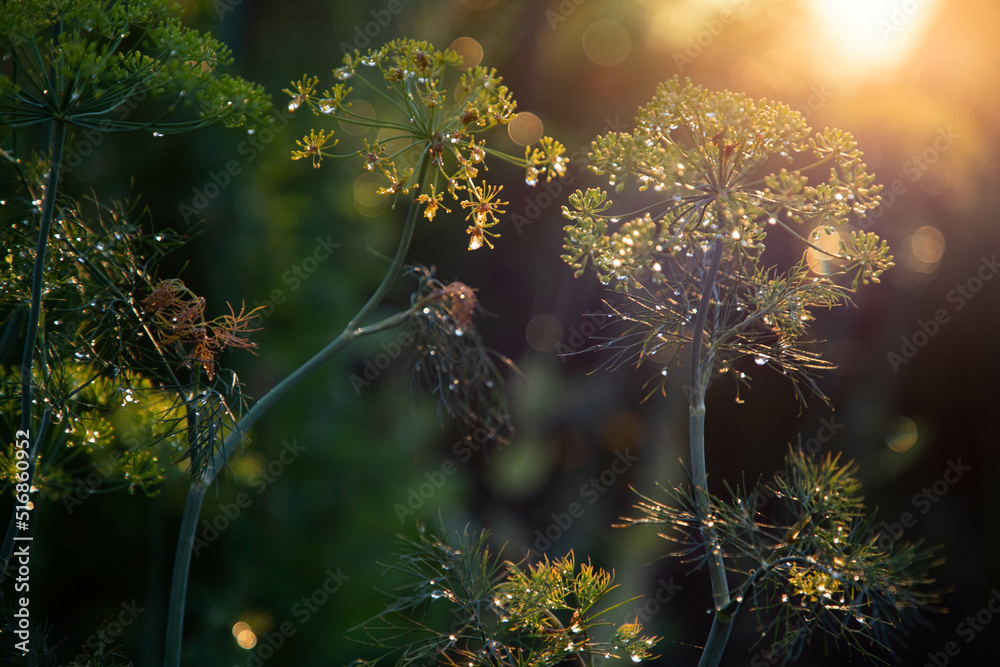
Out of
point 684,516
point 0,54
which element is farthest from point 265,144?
point 684,516

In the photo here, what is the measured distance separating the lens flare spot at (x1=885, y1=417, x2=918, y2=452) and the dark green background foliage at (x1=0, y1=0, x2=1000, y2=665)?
0.6 inches

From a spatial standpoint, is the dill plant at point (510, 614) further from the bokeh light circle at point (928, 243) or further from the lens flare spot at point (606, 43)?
the lens flare spot at point (606, 43)

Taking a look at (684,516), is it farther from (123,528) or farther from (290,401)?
(290,401)

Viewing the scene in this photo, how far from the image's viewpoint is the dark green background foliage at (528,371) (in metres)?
2.38

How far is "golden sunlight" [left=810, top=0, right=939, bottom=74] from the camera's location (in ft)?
7.06

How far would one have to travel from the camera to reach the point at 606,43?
3.35 m

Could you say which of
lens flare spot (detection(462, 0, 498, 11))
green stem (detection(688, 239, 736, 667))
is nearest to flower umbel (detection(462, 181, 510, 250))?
green stem (detection(688, 239, 736, 667))

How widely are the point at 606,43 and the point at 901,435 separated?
7.77ft

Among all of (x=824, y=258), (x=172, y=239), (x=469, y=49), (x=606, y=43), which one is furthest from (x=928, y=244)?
(x=172, y=239)

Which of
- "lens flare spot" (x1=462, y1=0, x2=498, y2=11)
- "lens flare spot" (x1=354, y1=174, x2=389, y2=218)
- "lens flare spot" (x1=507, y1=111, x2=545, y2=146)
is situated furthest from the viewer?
"lens flare spot" (x1=462, y1=0, x2=498, y2=11)

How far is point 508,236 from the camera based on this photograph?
11.4 feet

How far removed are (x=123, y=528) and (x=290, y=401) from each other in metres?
0.83

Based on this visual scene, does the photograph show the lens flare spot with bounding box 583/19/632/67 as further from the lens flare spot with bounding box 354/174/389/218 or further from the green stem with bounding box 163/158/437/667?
the green stem with bounding box 163/158/437/667

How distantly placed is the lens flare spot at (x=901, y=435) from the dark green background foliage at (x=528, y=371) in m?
0.02
